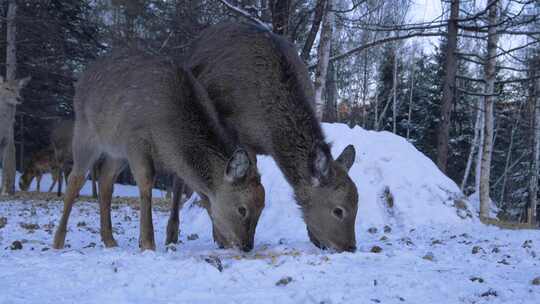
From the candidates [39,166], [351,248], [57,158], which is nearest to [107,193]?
[351,248]

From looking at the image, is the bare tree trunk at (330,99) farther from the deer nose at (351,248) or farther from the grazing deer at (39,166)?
the deer nose at (351,248)

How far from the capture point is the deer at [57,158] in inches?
762

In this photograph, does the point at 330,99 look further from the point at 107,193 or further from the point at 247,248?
the point at 247,248

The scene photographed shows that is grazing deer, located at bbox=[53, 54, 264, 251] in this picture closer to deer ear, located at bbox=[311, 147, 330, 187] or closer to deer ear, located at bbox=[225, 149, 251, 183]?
deer ear, located at bbox=[225, 149, 251, 183]

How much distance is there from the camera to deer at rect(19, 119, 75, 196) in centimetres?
1934

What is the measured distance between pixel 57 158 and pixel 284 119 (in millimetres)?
16543

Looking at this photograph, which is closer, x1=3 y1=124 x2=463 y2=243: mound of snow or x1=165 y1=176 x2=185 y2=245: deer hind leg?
x1=165 y1=176 x2=185 y2=245: deer hind leg

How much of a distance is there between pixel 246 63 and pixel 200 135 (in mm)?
1493

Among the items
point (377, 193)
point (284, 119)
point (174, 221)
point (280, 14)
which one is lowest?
point (174, 221)

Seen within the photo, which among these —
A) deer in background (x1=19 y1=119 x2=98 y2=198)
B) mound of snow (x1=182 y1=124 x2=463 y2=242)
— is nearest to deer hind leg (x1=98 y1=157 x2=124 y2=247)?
mound of snow (x1=182 y1=124 x2=463 y2=242)

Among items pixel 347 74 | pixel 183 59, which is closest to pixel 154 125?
pixel 183 59

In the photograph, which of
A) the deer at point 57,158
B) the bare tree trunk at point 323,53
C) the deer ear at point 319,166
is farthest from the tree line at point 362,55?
the deer ear at point 319,166

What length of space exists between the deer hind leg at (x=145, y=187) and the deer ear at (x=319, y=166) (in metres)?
1.63

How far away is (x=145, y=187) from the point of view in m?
5.19
